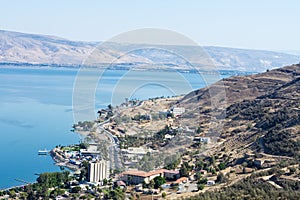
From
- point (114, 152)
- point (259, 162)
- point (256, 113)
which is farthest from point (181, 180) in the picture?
point (256, 113)

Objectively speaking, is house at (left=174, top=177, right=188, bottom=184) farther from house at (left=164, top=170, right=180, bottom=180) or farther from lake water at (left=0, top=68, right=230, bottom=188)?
lake water at (left=0, top=68, right=230, bottom=188)

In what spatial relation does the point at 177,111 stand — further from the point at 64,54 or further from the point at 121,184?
the point at 64,54

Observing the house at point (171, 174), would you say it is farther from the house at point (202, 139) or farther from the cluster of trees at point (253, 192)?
the house at point (202, 139)

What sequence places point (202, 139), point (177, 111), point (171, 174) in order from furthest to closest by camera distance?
point (177, 111)
point (202, 139)
point (171, 174)

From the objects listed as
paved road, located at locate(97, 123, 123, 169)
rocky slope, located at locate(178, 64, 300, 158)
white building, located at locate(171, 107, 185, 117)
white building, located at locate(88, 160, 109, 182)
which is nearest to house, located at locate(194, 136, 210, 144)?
rocky slope, located at locate(178, 64, 300, 158)

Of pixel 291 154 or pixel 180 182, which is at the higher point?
pixel 291 154

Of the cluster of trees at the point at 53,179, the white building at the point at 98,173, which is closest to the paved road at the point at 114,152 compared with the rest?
A: the white building at the point at 98,173

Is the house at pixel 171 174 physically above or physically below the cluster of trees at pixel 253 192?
below

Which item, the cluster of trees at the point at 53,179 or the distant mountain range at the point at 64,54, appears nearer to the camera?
the cluster of trees at the point at 53,179

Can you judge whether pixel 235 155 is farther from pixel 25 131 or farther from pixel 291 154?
pixel 25 131

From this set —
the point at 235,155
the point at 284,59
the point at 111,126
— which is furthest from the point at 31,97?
the point at 284,59

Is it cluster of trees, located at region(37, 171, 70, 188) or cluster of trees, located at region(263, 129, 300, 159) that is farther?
cluster of trees, located at region(37, 171, 70, 188)
